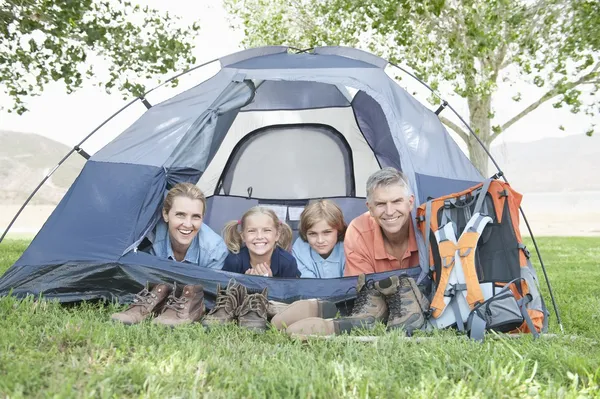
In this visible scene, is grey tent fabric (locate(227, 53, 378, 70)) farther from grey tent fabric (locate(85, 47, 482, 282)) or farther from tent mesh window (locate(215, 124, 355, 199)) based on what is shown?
tent mesh window (locate(215, 124, 355, 199))

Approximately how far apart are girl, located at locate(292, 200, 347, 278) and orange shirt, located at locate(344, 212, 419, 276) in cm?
34

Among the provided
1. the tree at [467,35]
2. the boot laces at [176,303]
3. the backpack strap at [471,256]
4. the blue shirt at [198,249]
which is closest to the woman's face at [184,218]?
the blue shirt at [198,249]

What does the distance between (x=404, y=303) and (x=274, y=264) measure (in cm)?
104

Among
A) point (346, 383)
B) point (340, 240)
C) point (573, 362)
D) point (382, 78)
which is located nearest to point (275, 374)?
point (346, 383)

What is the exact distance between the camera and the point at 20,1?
6.56 metres

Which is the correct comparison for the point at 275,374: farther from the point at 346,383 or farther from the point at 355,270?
the point at 355,270

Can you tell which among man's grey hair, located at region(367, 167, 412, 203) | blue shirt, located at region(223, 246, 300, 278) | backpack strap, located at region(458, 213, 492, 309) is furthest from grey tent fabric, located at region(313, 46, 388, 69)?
backpack strap, located at region(458, 213, 492, 309)

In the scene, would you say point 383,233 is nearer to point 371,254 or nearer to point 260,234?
point 371,254

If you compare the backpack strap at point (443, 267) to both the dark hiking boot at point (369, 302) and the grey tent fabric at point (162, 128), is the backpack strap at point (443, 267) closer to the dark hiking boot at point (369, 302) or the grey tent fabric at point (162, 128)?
the dark hiking boot at point (369, 302)

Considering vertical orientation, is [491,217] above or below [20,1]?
Result: below

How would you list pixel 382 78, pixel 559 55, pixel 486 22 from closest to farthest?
pixel 382 78
pixel 486 22
pixel 559 55

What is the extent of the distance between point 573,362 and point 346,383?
805 mm

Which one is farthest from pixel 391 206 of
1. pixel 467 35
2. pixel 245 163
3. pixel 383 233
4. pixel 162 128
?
pixel 467 35

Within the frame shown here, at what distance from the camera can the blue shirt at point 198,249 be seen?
3.56m
